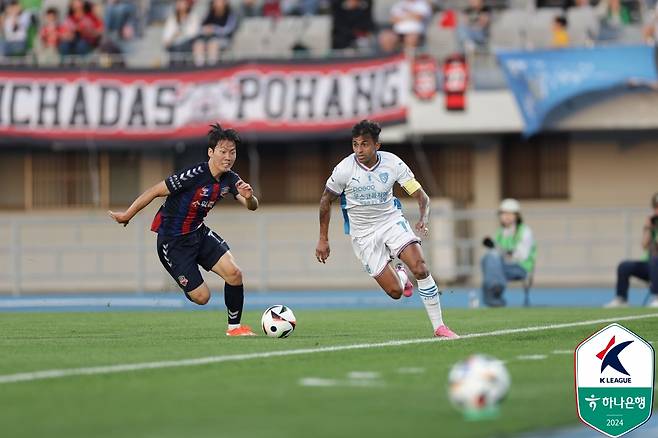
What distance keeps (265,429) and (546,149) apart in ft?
79.8

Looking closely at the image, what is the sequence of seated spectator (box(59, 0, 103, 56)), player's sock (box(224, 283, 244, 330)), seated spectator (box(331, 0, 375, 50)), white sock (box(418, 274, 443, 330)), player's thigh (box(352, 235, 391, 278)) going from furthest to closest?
seated spectator (box(59, 0, 103, 56))
seated spectator (box(331, 0, 375, 50))
player's thigh (box(352, 235, 391, 278))
player's sock (box(224, 283, 244, 330))
white sock (box(418, 274, 443, 330))

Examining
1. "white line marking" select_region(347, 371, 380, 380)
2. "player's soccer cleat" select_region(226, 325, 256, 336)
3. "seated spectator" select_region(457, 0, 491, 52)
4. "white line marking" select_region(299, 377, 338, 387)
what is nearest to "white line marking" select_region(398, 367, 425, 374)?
"white line marking" select_region(347, 371, 380, 380)

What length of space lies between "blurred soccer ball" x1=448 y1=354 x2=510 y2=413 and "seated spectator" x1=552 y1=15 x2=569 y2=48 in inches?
828

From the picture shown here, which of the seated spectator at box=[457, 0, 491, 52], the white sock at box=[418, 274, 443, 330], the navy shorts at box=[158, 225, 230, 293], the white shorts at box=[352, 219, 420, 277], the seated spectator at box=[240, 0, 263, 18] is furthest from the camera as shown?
the seated spectator at box=[240, 0, 263, 18]

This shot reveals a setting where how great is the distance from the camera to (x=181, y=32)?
30.6 metres

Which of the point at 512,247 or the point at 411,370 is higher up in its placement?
the point at 512,247

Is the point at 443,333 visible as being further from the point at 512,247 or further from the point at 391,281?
the point at 512,247

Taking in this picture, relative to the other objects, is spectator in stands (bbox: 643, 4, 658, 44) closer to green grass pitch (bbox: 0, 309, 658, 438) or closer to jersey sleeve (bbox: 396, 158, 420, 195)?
green grass pitch (bbox: 0, 309, 658, 438)

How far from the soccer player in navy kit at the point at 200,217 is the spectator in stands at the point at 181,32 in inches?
586

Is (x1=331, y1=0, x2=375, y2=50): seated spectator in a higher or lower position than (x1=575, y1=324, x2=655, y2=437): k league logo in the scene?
higher

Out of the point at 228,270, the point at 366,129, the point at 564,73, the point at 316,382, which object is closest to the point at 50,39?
the point at 564,73

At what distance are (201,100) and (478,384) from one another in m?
21.7

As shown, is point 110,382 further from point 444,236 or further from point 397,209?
point 444,236

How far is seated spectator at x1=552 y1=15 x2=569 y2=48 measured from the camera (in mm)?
28766
